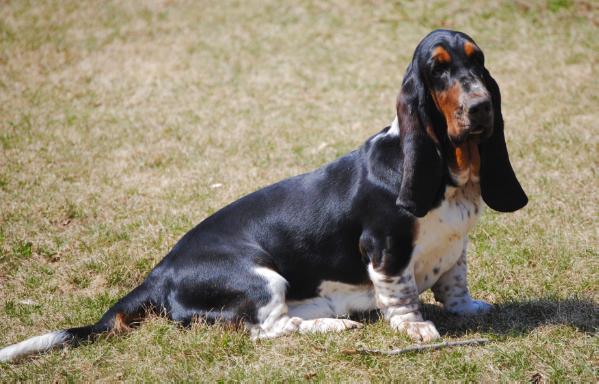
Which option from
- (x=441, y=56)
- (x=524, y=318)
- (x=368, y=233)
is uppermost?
(x=441, y=56)

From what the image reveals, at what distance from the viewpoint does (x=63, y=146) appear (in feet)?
28.7

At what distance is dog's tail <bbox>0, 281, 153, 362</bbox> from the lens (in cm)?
380

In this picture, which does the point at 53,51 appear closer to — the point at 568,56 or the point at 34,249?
the point at 34,249

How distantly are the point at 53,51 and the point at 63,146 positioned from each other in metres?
5.02

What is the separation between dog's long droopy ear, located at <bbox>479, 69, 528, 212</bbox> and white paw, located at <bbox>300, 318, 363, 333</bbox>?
43.0 inches

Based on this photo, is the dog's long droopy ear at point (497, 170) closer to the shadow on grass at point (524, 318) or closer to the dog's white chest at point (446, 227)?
the dog's white chest at point (446, 227)

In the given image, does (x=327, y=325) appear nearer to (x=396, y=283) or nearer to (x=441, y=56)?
(x=396, y=283)

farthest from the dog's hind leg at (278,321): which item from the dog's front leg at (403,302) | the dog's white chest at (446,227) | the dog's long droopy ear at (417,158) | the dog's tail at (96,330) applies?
the dog's long droopy ear at (417,158)

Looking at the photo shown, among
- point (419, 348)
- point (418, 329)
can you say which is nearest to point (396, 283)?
point (418, 329)

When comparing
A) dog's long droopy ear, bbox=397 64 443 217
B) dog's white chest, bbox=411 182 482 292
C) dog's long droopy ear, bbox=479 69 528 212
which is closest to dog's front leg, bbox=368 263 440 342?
dog's white chest, bbox=411 182 482 292

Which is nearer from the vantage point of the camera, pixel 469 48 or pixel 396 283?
pixel 469 48

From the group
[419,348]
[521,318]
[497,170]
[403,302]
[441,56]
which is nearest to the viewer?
[441,56]

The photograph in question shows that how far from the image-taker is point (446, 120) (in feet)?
11.9

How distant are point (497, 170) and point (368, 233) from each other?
809 millimetres
